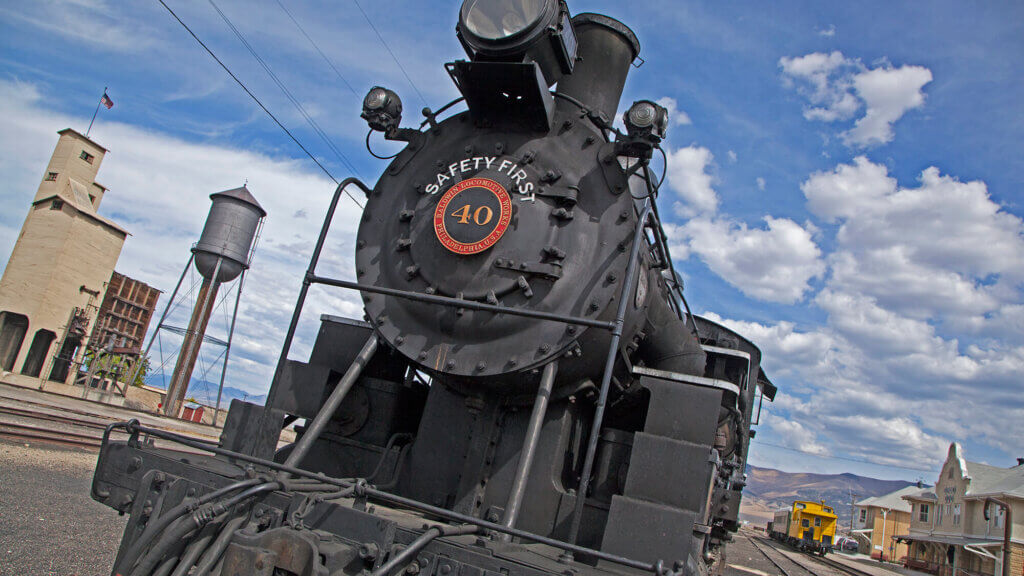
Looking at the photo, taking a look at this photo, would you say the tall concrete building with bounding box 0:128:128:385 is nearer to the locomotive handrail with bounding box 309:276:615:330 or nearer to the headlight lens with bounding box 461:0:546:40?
the locomotive handrail with bounding box 309:276:615:330

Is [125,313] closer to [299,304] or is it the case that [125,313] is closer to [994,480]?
[299,304]

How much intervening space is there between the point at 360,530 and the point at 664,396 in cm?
166

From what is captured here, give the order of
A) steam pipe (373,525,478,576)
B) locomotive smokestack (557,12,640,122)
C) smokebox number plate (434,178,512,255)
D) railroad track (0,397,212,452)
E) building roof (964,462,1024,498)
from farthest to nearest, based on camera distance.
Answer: building roof (964,462,1024,498)
railroad track (0,397,212,452)
locomotive smokestack (557,12,640,122)
smokebox number plate (434,178,512,255)
steam pipe (373,525,478,576)

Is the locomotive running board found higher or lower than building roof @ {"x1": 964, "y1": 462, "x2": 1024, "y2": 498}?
lower

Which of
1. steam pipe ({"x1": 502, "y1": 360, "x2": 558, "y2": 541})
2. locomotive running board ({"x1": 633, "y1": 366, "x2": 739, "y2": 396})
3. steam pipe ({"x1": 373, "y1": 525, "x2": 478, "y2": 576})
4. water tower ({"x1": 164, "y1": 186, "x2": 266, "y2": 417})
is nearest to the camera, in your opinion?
steam pipe ({"x1": 373, "y1": 525, "x2": 478, "y2": 576})

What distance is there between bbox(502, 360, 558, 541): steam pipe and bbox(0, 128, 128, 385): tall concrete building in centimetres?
2866

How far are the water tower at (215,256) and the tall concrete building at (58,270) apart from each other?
209 inches

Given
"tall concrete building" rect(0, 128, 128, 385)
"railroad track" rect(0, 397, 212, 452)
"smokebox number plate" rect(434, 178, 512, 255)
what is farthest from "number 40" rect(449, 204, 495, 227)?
"tall concrete building" rect(0, 128, 128, 385)

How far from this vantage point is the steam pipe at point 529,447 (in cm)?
309

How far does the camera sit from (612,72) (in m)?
4.90

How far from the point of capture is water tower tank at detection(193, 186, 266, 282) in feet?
87.7

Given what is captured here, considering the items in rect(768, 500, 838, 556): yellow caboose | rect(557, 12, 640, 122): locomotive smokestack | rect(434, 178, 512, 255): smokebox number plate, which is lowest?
rect(768, 500, 838, 556): yellow caboose

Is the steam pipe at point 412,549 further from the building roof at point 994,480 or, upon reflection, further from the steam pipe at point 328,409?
the building roof at point 994,480

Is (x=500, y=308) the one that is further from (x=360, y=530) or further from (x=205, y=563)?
(x=205, y=563)
